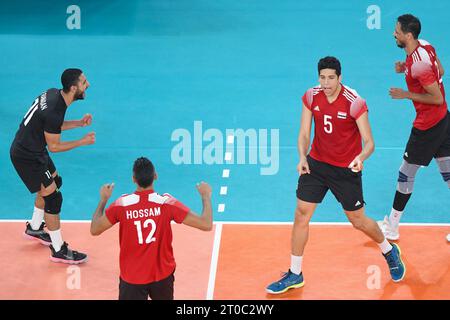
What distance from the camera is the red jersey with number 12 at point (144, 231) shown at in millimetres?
7773

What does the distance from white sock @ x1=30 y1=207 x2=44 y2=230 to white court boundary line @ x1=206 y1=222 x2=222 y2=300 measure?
7.38 ft

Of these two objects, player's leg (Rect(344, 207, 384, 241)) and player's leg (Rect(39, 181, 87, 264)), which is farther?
player's leg (Rect(39, 181, 87, 264))

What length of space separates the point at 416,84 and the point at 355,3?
10358 millimetres

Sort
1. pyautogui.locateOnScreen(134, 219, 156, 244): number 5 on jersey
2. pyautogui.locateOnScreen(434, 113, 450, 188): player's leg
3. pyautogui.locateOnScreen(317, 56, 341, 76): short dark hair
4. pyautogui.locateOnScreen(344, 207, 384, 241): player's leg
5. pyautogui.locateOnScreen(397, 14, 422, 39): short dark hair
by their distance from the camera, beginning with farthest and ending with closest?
1. pyautogui.locateOnScreen(434, 113, 450, 188): player's leg
2. pyautogui.locateOnScreen(397, 14, 422, 39): short dark hair
3. pyautogui.locateOnScreen(344, 207, 384, 241): player's leg
4. pyautogui.locateOnScreen(317, 56, 341, 76): short dark hair
5. pyautogui.locateOnScreen(134, 219, 156, 244): number 5 on jersey

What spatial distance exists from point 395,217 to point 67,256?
4.12 m

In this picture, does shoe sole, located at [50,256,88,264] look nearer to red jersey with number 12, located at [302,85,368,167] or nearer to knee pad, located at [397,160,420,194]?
red jersey with number 12, located at [302,85,368,167]

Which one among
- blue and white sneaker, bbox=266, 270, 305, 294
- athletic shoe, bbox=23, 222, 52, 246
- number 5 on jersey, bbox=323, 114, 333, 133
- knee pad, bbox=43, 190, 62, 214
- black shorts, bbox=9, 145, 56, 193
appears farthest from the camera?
athletic shoe, bbox=23, 222, 52, 246

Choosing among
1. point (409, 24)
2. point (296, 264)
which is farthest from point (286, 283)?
point (409, 24)

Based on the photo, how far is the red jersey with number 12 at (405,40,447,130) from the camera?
1005 cm

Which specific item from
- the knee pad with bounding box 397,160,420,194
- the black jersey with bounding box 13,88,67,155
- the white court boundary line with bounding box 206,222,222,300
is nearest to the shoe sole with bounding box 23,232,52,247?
the black jersey with bounding box 13,88,67,155

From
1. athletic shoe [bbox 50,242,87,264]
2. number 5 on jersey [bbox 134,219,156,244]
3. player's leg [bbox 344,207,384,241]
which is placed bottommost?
athletic shoe [bbox 50,242,87,264]

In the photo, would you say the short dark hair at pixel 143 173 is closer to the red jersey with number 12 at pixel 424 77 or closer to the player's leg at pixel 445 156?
the red jersey with number 12 at pixel 424 77

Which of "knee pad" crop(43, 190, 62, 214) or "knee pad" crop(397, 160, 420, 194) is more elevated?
"knee pad" crop(397, 160, 420, 194)
